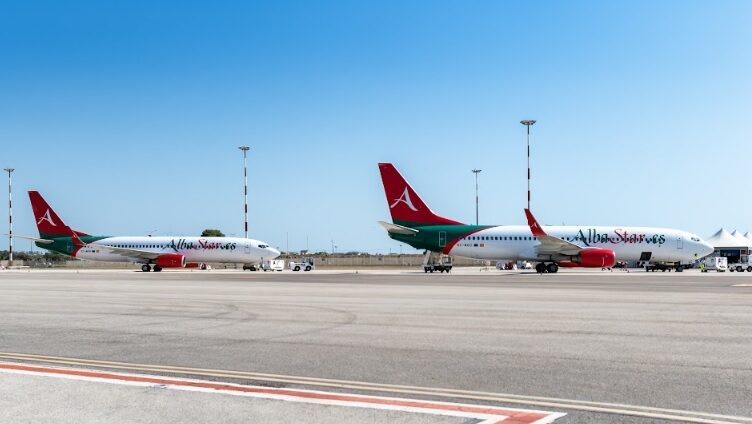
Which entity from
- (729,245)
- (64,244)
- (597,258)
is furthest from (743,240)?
(64,244)

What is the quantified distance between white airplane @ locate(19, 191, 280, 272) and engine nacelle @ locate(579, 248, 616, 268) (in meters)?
30.8

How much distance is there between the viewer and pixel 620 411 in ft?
23.9

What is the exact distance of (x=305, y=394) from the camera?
8.22 m

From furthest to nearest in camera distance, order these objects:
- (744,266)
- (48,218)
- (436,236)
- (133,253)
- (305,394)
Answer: (48,218), (133,253), (744,266), (436,236), (305,394)

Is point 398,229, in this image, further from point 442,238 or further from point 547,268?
point 547,268

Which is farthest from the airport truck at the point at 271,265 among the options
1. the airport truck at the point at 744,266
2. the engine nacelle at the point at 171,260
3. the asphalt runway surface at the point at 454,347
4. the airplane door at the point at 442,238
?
the asphalt runway surface at the point at 454,347

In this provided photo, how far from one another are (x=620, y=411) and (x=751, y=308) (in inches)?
582

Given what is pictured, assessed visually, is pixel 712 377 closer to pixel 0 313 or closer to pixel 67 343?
pixel 67 343

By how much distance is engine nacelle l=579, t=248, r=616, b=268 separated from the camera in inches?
2186

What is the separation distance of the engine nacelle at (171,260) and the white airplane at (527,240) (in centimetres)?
2334

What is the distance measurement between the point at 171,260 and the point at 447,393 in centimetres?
6543

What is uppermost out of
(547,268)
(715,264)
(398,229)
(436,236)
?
(398,229)

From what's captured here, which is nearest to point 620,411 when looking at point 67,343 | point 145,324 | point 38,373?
point 38,373

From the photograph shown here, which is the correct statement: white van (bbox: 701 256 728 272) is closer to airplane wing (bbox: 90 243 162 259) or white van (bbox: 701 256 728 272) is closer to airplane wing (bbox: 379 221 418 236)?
airplane wing (bbox: 379 221 418 236)
